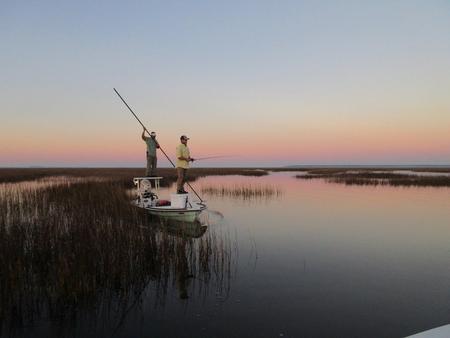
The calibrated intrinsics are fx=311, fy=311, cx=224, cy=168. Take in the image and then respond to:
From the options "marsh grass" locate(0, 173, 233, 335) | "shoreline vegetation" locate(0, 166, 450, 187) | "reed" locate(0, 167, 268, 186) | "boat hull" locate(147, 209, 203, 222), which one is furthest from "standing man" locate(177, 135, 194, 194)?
"reed" locate(0, 167, 268, 186)

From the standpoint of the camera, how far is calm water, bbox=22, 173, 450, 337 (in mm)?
4320

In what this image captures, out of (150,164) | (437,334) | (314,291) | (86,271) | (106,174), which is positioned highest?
(150,164)

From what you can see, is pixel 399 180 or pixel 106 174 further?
pixel 106 174

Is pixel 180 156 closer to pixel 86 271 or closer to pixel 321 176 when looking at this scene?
pixel 86 271

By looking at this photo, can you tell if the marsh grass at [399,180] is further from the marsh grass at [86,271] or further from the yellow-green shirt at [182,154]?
the marsh grass at [86,271]

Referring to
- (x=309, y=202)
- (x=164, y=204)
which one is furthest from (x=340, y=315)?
(x=309, y=202)

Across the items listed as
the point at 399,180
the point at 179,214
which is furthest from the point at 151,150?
the point at 399,180

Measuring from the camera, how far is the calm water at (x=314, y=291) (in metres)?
4.32

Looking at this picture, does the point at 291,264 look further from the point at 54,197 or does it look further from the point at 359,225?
the point at 54,197

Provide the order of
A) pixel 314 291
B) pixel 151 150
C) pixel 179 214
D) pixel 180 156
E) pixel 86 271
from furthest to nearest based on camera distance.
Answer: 1. pixel 151 150
2. pixel 180 156
3. pixel 179 214
4. pixel 314 291
5. pixel 86 271

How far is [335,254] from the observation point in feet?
26.2

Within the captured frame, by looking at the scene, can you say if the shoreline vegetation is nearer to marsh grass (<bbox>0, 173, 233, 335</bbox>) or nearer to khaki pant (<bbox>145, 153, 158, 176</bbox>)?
khaki pant (<bbox>145, 153, 158, 176</bbox>)

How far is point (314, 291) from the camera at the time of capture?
5574 mm

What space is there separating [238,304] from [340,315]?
156cm
